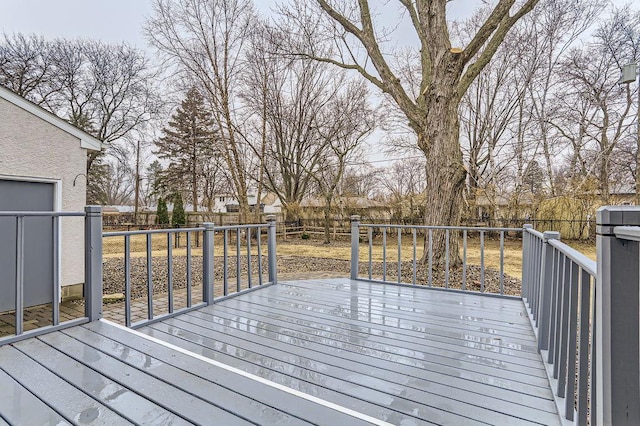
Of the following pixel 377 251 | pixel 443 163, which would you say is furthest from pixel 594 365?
pixel 377 251

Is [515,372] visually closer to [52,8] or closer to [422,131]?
[422,131]

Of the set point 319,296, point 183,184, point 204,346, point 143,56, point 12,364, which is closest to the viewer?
point 12,364

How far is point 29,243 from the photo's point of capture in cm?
480

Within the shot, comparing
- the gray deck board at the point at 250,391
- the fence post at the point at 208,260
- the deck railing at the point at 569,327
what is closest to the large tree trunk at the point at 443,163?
the deck railing at the point at 569,327

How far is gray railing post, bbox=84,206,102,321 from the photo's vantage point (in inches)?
98.1

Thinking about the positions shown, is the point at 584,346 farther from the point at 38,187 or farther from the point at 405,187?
the point at 405,187

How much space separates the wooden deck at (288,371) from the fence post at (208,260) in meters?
0.33

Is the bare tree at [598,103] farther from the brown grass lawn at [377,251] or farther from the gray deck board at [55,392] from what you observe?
the gray deck board at [55,392]

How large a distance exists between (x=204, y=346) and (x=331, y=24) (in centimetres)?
748

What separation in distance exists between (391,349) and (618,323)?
167cm

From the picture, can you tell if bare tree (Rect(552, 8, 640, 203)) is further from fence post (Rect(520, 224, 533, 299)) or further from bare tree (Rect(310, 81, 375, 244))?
fence post (Rect(520, 224, 533, 299))

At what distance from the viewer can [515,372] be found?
207 cm

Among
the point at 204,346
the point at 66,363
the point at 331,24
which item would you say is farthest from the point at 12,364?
the point at 331,24

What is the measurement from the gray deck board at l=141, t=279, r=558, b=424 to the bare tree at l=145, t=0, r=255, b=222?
11.1m
